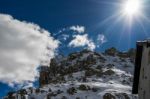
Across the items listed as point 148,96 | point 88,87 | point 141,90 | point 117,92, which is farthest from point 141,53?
point 88,87

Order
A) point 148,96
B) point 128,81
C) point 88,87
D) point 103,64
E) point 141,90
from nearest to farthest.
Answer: point 148,96, point 141,90, point 88,87, point 128,81, point 103,64

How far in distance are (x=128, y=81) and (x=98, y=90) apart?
32.1 m

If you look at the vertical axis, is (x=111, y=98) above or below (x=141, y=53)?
below

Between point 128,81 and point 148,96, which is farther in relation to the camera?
point 128,81

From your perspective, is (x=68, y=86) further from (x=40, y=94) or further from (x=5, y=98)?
(x=5, y=98)

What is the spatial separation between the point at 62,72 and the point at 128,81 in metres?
52.2

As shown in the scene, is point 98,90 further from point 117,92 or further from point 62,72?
point 62,72

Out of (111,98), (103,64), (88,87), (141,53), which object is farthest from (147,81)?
(103,64)

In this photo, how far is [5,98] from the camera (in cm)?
13050

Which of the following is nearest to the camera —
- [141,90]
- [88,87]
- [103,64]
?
[141,90]

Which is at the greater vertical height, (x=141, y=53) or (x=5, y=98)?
(x=141, y=53)

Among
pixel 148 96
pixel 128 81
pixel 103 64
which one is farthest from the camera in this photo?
pixel 103 64

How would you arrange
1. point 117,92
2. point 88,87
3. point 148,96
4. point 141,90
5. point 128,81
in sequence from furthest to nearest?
point 128,81
point 88,87
point 117,92
point 141,90
point 148,96

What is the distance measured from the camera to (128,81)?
507ft
